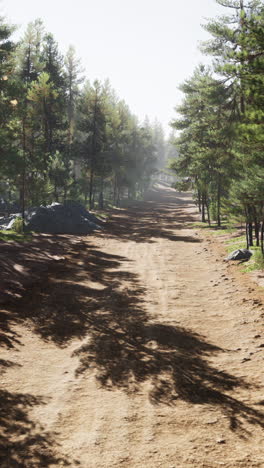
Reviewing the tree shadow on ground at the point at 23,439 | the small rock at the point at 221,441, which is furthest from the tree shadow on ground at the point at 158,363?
the tree shadow on ground at the point at 23,439

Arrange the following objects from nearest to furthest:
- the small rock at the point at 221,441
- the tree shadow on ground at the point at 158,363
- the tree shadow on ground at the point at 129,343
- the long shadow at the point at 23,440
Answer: the long shadow at the point at 23,440, the small rock at the point at 221,441, the tree shadow on ground at the point at 158,363, the tree shadow on ground at the point at 129,343

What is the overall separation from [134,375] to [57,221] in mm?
23241

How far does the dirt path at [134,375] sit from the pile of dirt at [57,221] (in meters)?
14.6

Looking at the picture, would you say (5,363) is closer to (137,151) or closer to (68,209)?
(68,209)

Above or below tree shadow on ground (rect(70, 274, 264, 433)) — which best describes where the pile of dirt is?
above

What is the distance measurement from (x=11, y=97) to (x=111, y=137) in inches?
1066

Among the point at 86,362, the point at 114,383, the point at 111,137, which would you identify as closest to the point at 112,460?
the point at 114,383

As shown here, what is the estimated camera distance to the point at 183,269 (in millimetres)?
17047

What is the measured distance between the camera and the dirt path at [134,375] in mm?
5141

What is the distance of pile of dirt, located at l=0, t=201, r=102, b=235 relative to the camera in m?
28.8

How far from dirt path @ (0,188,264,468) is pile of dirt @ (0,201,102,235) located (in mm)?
14590

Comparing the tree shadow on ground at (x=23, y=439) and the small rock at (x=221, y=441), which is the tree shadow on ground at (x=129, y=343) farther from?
the tree shadow on ground at (x=23, y=439)

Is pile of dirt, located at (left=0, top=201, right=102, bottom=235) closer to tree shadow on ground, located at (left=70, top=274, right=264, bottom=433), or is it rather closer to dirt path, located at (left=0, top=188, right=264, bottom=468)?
dirt path, located at (left=0, top=188, right=264, bottom=468)

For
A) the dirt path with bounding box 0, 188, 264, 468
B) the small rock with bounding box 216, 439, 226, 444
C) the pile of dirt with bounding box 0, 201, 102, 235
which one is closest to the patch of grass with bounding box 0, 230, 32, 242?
the pile of dirt with bounding box 0, 201, 102, 235
